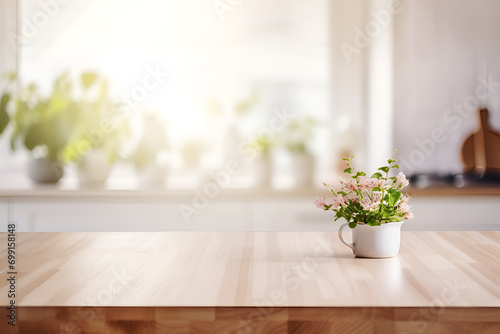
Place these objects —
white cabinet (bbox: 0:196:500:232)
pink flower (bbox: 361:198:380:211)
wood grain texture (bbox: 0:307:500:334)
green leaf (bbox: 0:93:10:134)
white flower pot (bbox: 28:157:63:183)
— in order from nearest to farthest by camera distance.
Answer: wood grain texture (bbox: 0:307:500:334)
pink flower (bbox: 361:198:380:211)
white cabinet (bbox: 0:196:500:232)
white flower pot (bbox: 28:157:63:183)
green leaf (bbox: 0:93:10:134)

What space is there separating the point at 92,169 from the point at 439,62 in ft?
6.43

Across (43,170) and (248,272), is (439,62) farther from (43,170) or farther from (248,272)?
(248,272)

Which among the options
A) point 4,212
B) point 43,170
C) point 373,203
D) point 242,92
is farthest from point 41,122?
point 373,203

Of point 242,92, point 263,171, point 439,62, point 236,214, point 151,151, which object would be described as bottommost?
point 236,214

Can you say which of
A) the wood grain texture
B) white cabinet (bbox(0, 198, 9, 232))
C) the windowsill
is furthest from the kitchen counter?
white cabinet (bbox(0, 198, 9, 232))

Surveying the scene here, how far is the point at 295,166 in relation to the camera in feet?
10.3

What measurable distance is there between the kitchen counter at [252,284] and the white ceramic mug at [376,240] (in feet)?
0.11

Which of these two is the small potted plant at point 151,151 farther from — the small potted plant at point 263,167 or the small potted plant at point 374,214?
the small potted plant at point 374,214

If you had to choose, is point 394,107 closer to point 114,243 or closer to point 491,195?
point 491,195

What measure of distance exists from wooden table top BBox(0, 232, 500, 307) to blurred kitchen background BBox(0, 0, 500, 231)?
141 cm

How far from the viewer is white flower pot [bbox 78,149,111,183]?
3.09 metres

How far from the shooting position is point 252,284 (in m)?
1.12

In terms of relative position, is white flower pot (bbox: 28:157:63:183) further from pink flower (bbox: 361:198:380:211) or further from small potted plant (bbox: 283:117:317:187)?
pink flower (bbox: 361:198:380:211)

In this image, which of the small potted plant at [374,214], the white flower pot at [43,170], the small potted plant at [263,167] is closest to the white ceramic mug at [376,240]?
the small potted plant at [374,214]
